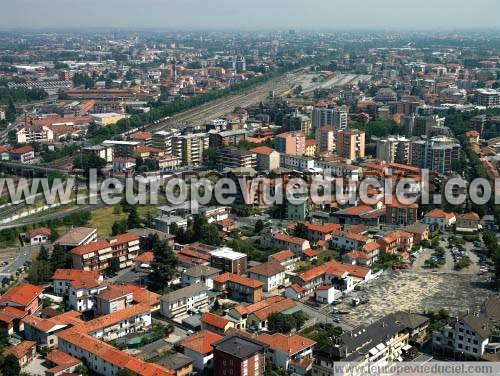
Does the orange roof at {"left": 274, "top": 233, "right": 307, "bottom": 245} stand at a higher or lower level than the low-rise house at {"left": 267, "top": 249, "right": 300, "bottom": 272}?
higher

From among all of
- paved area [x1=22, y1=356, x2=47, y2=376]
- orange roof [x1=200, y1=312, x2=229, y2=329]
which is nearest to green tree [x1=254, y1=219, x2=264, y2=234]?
orange roof [x1=200, y1=312, x2=229, y2=329]

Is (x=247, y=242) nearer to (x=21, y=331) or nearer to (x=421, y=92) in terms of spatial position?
(x=21, y=331)

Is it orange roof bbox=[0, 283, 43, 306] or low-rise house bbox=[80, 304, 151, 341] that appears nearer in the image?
low-rise house bbox=[80, 304, 151, 341]

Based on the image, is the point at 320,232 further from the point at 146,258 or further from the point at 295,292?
the point at 146,258

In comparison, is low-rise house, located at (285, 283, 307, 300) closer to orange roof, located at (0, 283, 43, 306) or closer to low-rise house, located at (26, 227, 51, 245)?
orange roof, located at (0, 283, 43, 306)

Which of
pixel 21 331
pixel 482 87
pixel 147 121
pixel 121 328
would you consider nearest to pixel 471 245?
pixel 121 328

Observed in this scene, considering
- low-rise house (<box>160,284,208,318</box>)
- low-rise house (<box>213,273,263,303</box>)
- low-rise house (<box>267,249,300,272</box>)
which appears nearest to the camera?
low-rise house (<box>160,284,208,318</box>)

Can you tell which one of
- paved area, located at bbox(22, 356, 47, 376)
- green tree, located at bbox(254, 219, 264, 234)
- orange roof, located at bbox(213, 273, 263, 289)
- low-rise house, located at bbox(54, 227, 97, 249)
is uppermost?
low-rise house, located at bbox(54, 227, 97, 249)

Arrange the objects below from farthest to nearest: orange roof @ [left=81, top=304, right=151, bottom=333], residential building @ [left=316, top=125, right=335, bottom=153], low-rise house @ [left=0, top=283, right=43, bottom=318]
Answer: residential building @ [left=316, top=125, right=335, bottom=153]
low-rise house @ [left=0, top=283, right=43, bottom=318]
orange roof @ [left=81, top=304, right=151, bottom=333]
